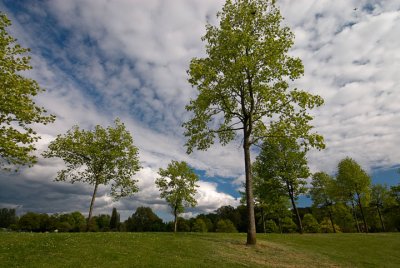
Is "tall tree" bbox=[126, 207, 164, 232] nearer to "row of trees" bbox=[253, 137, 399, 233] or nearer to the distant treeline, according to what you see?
the distant treeline

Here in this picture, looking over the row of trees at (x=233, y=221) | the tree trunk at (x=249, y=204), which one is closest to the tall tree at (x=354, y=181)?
the row of trees at (x=233, y=221)

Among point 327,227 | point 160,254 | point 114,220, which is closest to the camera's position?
point 160,254

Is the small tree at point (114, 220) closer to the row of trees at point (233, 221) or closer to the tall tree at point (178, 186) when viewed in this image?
the row of trees at point (233, 221)

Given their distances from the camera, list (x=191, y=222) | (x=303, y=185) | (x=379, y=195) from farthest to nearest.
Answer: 1. (x=191, y=222)
2. (x=379, y=195)
3. (x=303, y=185)

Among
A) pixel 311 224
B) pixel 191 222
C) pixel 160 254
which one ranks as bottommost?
pixel 160 254

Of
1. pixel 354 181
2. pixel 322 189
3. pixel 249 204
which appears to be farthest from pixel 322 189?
pixel 249 204

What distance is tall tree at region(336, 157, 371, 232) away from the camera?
58.0 m

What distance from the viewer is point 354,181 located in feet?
190

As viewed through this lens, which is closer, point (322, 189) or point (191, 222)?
point (322, 189)

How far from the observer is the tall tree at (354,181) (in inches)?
2283

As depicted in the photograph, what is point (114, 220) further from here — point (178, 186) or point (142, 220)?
point (178, 186)

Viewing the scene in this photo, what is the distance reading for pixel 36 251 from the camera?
17828 mm

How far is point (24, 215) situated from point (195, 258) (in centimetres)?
15969

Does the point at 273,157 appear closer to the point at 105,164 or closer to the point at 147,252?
the point at 105,164
